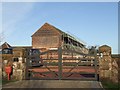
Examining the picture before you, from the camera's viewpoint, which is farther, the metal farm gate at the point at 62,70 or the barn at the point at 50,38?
the barn at the point at 50,38

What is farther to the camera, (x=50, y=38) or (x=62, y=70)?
(x=50, y=38)

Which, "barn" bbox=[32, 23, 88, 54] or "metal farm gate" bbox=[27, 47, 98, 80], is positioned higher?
"barn" bbox=[32, 23, 88, 54]

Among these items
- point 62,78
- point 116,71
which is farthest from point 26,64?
point 116,71

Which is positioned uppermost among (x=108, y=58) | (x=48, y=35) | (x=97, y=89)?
(x=48, y=35)

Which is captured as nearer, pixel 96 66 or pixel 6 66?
pixel 96 66

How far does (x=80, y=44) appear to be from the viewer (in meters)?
57.0

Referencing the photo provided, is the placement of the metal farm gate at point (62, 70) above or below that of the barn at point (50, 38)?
below

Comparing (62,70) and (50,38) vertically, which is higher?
(50,38)

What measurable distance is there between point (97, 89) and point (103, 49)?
11.8ft

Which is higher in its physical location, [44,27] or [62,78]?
[44,27]

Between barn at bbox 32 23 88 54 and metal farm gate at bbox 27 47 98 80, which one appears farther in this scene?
barn at bbox 32 23 88 54

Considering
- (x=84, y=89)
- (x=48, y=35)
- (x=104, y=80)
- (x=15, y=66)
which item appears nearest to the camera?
(x=84, y=89)

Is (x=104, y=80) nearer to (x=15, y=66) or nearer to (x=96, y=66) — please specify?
(x=96, y=66)

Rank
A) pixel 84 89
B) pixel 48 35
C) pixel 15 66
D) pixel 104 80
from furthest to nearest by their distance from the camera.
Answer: pixel 48 35 → pixel 15 66 → pixel 104 80 → pixel 84 89
